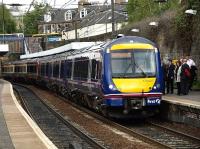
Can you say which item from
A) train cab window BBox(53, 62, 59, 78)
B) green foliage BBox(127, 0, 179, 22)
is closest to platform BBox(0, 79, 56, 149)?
train cab window BBox(53, 62, 59, 78)

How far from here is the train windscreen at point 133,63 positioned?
763 inches

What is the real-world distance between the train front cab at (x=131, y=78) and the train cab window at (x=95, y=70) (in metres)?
0.86

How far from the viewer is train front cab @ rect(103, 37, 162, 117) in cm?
1898

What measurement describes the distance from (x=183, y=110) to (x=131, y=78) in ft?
7.01

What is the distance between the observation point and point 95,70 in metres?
21.2

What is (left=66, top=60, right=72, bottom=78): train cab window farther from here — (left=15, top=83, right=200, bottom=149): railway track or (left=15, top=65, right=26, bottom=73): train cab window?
(left=15, top=65, right=26, bottom=73): train cab window

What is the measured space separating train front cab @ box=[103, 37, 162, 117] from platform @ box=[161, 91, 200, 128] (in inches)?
22.7

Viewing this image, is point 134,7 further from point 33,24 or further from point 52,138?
point 33,24

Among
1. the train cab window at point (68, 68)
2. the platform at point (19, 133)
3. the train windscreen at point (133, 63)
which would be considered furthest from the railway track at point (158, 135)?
the train cab window at point (68, 68)

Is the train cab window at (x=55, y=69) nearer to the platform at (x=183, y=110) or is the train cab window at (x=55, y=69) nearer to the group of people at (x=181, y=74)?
the group of people at (x=181, y=74)

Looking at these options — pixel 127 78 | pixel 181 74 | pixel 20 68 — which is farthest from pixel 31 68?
pixel 127 78

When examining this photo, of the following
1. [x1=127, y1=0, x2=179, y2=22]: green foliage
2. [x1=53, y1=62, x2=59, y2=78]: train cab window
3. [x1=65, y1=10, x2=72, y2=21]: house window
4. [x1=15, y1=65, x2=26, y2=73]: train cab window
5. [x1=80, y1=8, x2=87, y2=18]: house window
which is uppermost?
[x1=65, y1=10, x2=72, y2=21]: house window

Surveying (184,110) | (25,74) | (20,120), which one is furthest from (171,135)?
(25,74)

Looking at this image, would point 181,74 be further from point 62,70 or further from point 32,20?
point 32,20
